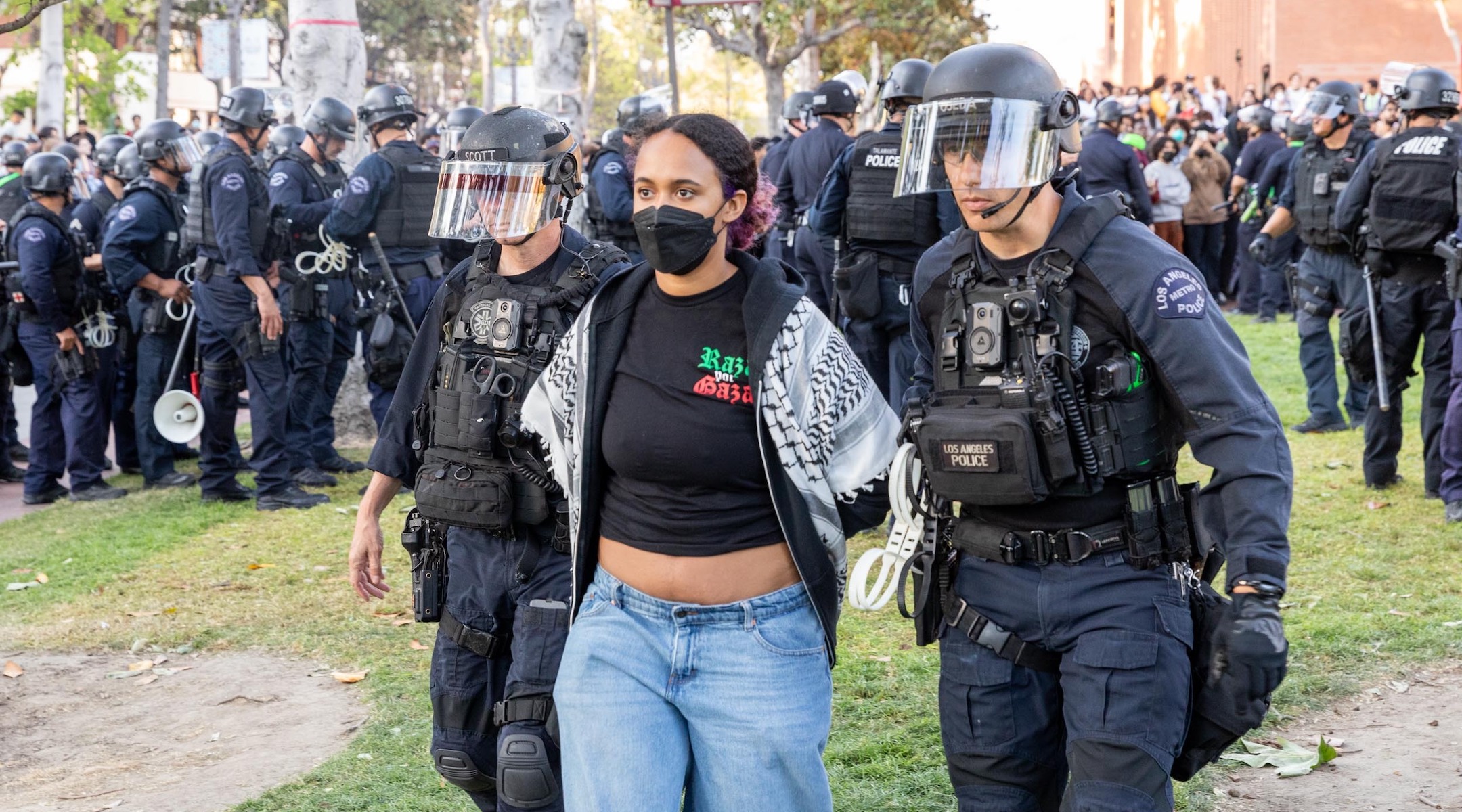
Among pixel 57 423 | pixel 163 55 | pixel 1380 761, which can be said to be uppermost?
pixel 163 55

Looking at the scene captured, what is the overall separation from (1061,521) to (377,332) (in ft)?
14.8

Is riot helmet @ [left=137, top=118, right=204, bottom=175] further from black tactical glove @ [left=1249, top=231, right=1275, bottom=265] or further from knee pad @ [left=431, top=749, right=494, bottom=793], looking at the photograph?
black tactical glove @ [left=1249, top=231, right=1275, bottom=265]

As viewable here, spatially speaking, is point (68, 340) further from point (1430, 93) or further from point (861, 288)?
point (1430, 93)

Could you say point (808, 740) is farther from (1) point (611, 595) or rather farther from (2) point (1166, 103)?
(2) point (1166, 103)

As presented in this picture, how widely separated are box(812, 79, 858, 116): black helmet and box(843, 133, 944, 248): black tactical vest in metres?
1.98

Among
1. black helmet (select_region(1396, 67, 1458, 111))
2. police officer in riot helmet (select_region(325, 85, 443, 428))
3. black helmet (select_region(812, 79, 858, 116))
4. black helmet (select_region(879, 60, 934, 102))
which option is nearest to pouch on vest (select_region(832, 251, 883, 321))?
black helmet (select_region(879, 60, 934, 102))

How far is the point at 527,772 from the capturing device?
3.53 metres

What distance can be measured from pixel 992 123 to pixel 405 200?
21.4 feet

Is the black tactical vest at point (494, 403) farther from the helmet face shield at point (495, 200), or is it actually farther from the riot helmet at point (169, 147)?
the riot helmet at point (169, 147)

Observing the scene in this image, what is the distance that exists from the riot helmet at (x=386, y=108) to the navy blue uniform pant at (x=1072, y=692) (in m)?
6.90

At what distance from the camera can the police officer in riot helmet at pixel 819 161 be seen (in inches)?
384

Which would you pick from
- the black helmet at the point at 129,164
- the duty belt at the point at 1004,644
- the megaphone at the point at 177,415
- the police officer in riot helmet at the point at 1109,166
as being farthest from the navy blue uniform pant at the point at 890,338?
the black helmet at the point at 129,164

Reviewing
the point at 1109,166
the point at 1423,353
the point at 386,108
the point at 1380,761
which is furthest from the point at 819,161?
the point at 1380,761

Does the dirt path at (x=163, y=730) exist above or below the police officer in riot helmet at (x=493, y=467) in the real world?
below
